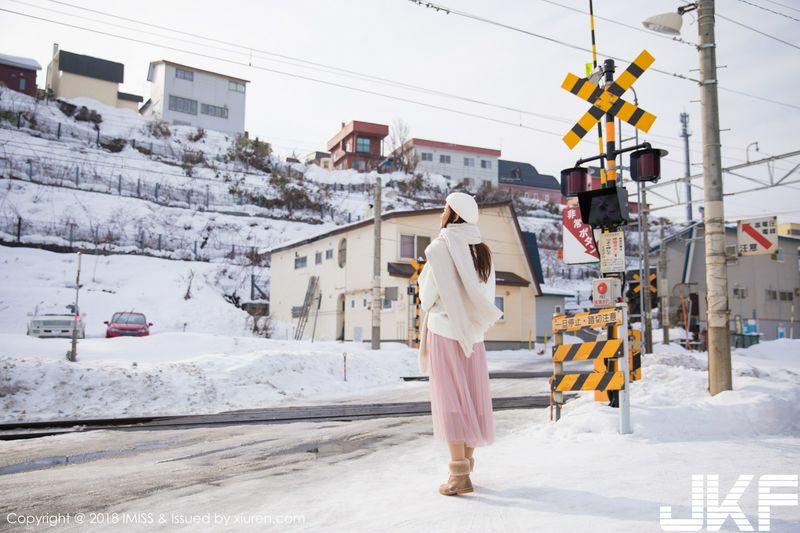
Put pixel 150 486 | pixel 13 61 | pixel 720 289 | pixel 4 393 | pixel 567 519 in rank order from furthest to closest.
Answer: pixel 13 61, pixel 4 393, pixel 720 289, pixel 150 486, pixel 567 519

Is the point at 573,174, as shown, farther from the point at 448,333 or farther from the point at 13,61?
the point at 13,61

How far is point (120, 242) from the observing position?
42.1 m

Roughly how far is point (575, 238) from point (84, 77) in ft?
208

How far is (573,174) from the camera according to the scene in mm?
6867

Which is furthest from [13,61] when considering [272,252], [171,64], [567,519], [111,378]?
[567,519]

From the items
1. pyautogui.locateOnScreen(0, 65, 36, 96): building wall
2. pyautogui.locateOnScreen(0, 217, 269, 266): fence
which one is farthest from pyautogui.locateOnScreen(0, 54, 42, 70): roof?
pyautogui.locateOnScreen(0, 217, 269, 266): fence

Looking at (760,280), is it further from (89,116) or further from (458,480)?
(89,116)

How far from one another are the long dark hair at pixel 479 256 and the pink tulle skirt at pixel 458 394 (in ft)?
1.76

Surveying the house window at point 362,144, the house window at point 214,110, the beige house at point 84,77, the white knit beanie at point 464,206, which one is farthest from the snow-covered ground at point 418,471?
the beige house at point 84,77

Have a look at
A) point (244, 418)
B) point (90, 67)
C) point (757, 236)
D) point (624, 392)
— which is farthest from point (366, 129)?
point (624, 392)

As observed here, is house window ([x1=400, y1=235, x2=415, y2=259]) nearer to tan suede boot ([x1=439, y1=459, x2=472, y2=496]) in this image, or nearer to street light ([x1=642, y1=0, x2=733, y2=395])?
street light ([x1=642, y1=0, x2=733, y2=395])

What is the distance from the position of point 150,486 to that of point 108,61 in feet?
223

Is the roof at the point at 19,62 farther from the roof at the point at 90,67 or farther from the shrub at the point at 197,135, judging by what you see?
the shrub at the point at 197,135

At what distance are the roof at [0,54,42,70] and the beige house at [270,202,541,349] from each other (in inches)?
1505
